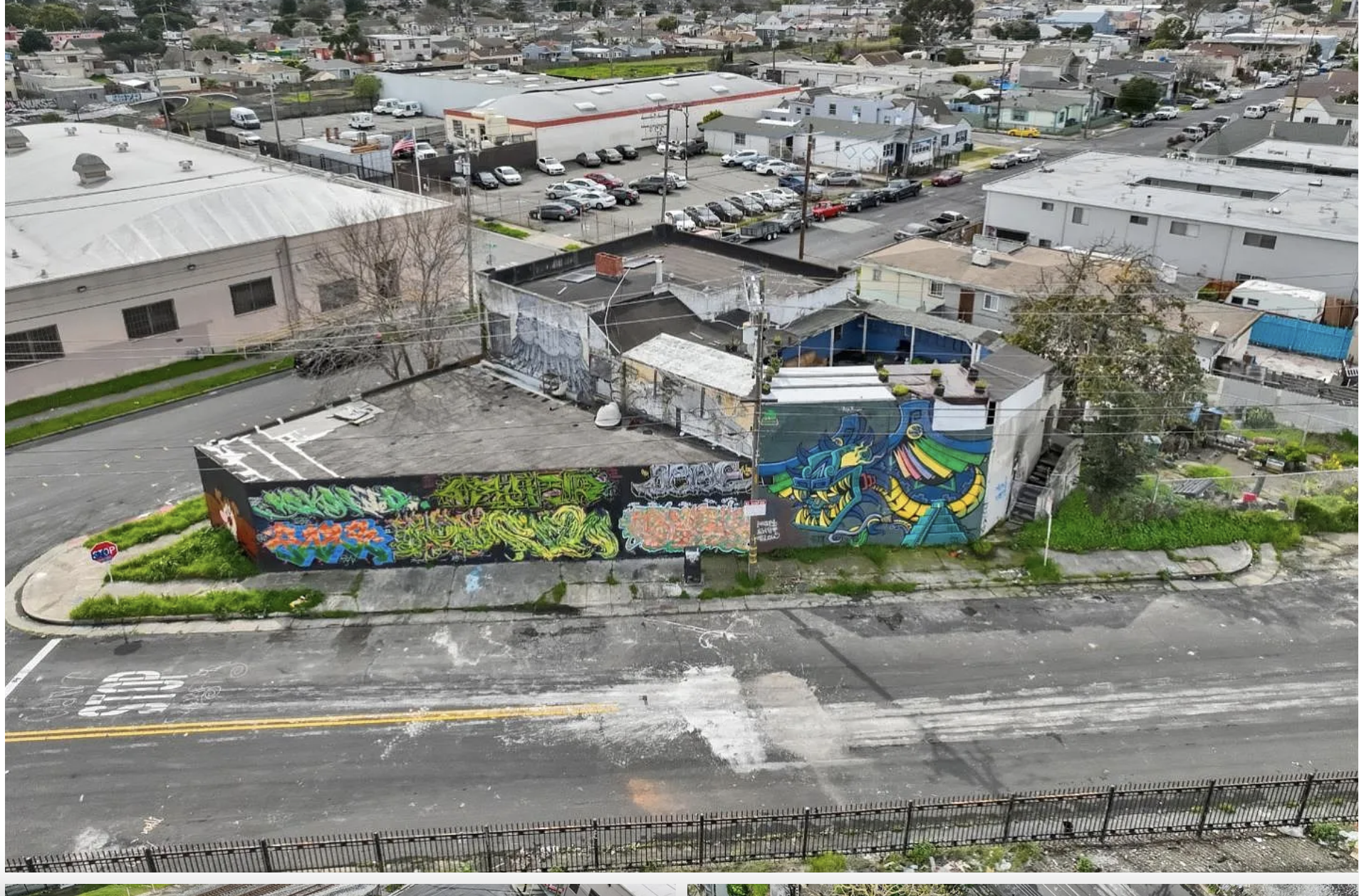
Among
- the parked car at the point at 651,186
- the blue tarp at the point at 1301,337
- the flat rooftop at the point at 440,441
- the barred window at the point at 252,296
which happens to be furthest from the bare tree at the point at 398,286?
the blue tarp at the point at 1301,337

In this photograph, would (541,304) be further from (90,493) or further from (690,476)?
(90,493)

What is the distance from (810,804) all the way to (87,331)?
30090 mm

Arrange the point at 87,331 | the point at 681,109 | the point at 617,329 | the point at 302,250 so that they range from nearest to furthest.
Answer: the point at 617,329 < the point at 87,331 < the point at 302,250 < the point at 681,109

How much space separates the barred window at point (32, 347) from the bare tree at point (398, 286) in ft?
26.1

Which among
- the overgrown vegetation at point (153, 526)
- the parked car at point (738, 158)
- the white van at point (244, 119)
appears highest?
the white van at point (244, 119)

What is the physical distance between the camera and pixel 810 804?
16578mm

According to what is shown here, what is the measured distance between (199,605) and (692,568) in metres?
11.2

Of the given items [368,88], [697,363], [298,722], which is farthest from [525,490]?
[368,88]

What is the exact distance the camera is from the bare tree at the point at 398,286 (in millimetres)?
32188

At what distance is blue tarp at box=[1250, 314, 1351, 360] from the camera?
3512 cm

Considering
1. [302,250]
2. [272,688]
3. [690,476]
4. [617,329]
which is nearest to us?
[272,688]

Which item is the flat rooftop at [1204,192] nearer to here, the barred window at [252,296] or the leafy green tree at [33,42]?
the barred window at [252,296]

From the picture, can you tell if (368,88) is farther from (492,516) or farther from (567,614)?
(567,614)

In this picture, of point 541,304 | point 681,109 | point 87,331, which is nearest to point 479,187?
point 681,109
